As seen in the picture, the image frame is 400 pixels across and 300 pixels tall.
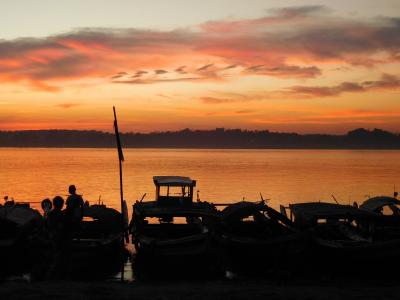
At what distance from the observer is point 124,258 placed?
80.8 ft

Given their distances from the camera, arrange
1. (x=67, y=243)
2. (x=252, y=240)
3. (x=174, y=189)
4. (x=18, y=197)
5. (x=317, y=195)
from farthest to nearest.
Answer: (x=317, y=195), (x=18, y=197), (x=174, y=189), (x=252, y=240), (x=67, y=243)

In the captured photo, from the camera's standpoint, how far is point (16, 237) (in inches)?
815

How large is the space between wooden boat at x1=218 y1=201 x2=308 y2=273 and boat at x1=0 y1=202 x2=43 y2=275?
7936mm

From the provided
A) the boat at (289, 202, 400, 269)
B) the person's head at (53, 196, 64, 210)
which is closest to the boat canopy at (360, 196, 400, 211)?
the boat at (289, 202, 400, 269)

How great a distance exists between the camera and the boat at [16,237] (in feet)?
67.3

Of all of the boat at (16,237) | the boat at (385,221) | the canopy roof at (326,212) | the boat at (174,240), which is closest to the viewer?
the boat at (16,237)

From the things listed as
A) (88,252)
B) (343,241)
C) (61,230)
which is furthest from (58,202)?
(343,241)

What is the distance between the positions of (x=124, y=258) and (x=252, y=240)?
256 inches

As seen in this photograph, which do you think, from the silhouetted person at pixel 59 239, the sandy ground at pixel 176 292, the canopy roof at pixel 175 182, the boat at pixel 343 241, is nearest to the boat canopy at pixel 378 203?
the boat at pixel 343 241

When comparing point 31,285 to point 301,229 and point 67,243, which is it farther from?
point 301,229

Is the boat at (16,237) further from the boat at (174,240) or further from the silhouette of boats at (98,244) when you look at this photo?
the boat at (174,240)

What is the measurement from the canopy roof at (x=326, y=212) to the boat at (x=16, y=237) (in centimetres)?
1149

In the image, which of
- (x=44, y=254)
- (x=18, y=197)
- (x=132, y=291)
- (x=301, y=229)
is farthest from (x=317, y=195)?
(x=132, y=291)

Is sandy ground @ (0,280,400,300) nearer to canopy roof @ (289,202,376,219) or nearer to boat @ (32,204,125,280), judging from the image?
boat @ (32,204,125,280)
